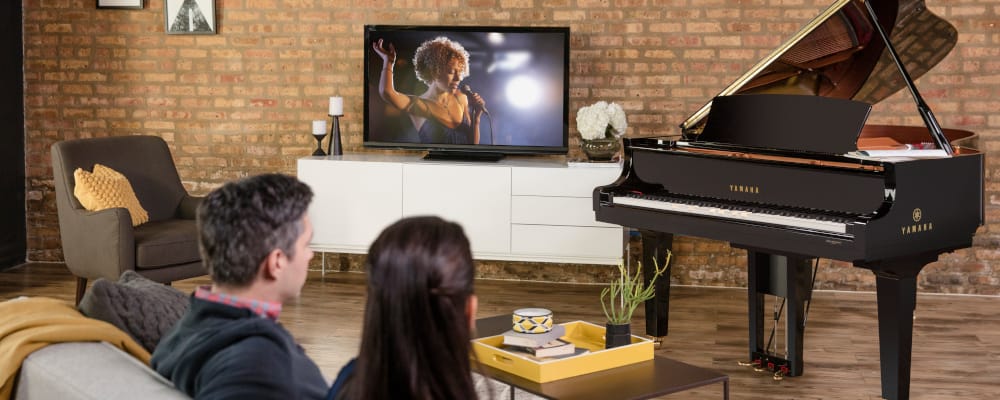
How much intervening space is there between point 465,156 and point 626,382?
336 centimetres

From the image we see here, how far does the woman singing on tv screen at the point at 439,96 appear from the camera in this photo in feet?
21.6

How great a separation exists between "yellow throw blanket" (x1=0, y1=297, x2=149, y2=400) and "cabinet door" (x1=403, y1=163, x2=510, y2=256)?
157 inches

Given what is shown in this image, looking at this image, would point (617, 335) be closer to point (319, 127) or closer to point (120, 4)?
point (319, 127)

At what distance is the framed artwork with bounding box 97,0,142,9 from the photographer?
702 centimetres

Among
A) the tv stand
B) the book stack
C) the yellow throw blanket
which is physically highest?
the tv stand

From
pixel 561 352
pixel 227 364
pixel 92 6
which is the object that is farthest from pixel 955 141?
pixel 92 6

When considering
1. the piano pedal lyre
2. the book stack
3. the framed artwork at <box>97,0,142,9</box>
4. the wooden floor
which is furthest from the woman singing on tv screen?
the book stack

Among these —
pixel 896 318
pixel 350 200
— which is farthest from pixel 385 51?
pixel 896 318

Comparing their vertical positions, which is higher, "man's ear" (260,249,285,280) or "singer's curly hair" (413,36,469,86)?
"singer's curly hair" (413,36,469,86)

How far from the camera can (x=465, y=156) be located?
21.6 feet

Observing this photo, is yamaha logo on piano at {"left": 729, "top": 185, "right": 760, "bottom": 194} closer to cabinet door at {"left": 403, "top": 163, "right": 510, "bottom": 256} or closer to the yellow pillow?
cabinet door at {"left": 403, "top": 163, "right": 510, "bottom": 256}

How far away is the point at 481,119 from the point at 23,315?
4424mm

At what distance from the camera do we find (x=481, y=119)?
6.60m

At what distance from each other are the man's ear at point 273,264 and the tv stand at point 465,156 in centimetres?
445
